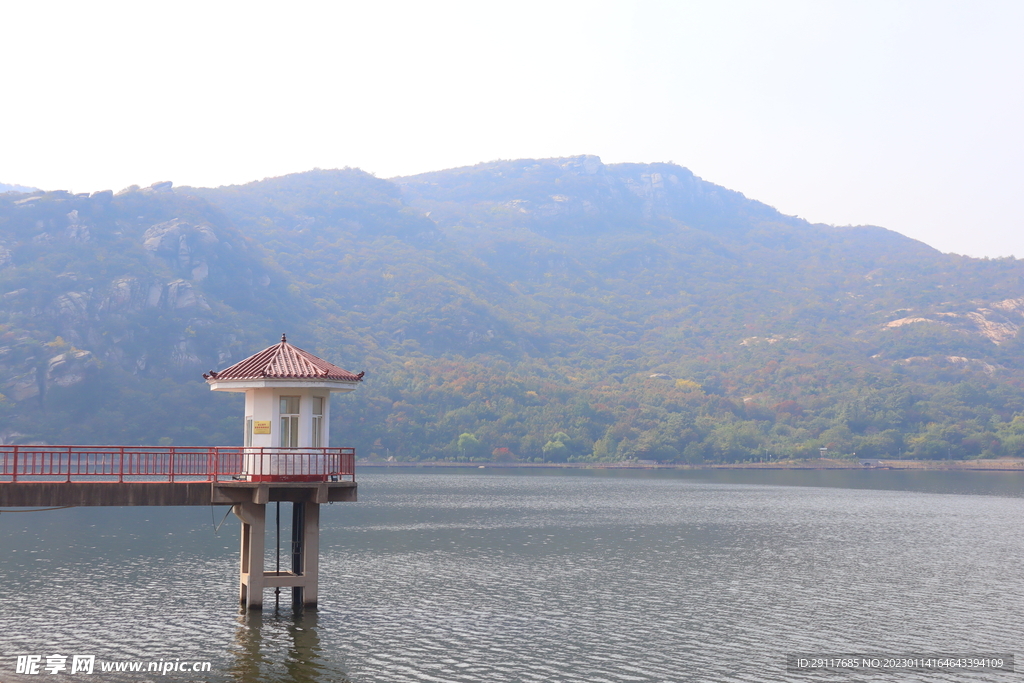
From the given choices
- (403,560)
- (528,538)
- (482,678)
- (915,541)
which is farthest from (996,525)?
(482,678)

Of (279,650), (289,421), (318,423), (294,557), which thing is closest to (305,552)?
(294,557)

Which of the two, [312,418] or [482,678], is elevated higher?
[312,418]

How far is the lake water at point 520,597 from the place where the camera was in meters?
34.1

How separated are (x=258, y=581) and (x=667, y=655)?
16.2 meters

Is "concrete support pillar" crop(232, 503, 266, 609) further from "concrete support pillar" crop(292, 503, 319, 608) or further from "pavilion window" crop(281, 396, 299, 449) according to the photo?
"pavilion window" crop(281, 396, 299, 449)

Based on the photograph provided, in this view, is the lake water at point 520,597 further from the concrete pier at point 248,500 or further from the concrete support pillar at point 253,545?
the concrete pier at point 248,500

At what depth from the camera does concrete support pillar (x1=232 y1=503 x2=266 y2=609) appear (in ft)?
121

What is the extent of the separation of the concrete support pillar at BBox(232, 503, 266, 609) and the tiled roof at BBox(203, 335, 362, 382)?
507 cm

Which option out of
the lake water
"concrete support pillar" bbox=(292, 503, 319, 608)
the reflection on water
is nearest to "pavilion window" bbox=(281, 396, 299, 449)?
"concrete support pillar" bbox=(292, 503, 319, 608)

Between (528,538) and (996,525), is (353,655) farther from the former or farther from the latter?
(996,525)

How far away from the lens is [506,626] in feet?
132

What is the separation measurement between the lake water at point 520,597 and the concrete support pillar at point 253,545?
3.94ft

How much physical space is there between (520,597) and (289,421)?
55.4 ft

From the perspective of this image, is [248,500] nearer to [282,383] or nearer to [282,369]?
[282,383]
